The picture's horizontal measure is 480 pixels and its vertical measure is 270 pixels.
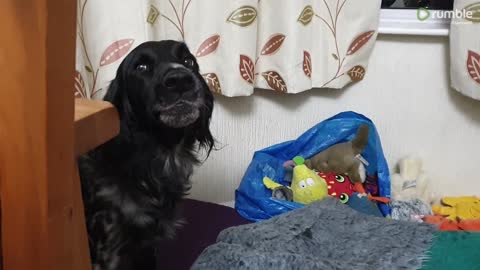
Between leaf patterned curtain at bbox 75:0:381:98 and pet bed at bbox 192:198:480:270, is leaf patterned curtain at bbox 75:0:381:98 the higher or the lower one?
the higher one

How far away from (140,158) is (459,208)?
115 cm

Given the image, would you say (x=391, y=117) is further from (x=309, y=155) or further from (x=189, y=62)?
(x=189, y=62)

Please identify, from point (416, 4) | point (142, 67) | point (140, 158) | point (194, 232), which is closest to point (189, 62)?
→ point (142, 67)

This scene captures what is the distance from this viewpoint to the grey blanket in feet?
3.51

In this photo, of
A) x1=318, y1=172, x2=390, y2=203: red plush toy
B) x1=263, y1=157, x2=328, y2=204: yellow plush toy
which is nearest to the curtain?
x1=318, y1=172, x2=390, y2=203: red plush toy

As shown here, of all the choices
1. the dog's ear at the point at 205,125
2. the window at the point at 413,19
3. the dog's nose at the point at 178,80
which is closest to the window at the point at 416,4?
the window at the point at 413,19

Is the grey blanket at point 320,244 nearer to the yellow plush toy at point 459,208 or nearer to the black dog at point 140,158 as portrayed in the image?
the black dog at point 140,158

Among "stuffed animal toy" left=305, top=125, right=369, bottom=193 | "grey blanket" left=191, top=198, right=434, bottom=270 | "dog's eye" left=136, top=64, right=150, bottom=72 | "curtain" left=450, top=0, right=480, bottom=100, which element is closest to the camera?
"grey blanket" left=191, top=198, right=434, bottom=270

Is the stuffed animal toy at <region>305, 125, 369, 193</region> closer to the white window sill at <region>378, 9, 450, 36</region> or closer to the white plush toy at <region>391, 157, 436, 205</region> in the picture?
the white plush toy at <region>391, 157, 436, 205</region>

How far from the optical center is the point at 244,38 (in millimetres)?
1524

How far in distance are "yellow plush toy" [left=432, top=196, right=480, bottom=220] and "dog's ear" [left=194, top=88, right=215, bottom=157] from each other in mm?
872

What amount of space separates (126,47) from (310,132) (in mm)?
687

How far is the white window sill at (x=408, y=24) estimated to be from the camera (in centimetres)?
170

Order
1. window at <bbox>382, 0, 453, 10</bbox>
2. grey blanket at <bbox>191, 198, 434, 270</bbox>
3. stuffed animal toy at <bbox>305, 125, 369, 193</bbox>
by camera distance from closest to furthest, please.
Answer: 1. grey blanket at <bbox>191, 198, 434, 270</bbox>
2. stuffed animal toy at <bbox>305, 125, 369, 193</bbox>
3. window at <bbox>382, 0, 453, 10</bbox>
